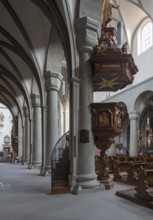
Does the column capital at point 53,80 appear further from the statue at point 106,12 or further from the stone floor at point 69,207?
the stone floor at point 69,207

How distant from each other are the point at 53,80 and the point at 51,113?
160 cm

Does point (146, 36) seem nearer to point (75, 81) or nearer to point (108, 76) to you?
point (108, 76)

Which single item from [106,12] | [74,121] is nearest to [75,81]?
[74,121]

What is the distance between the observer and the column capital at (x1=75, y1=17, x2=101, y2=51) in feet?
29.1

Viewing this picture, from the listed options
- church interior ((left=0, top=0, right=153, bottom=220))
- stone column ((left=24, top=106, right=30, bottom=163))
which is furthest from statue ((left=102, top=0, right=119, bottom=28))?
stone column ((left=24, top=106, right=30, bottom=163))

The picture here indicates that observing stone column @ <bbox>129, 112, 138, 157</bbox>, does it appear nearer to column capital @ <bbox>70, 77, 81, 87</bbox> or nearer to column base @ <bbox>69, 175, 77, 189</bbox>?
column base @ <bbox>69, 175, 77, 189</bbox>

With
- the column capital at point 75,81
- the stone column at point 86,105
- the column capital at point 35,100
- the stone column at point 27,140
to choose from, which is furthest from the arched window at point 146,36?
the column capital at point 75,81

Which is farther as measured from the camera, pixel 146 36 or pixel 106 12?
pixel 146 36

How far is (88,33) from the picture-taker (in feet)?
29.2

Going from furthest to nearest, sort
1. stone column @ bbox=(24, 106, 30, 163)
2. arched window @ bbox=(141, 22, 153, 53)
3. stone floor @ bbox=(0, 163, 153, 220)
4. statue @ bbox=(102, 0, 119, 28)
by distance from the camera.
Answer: stone column @ bbox=(24, 106, 30, 163)
arched window @ bbox=(141, 22, 153, 53)
statue @ bbox=(102, 0, 119, 28)
stone floor @ bbox=(0, 163, 153, 220)

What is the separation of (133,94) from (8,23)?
12687 millimetres

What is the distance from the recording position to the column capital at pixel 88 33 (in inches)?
349

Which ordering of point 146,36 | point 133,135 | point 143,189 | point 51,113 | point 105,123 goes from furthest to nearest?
point 133,135
point 146,36
point 51,113
point 105,123
point 143,189

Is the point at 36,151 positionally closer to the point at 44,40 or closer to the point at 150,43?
the point at 44,40
